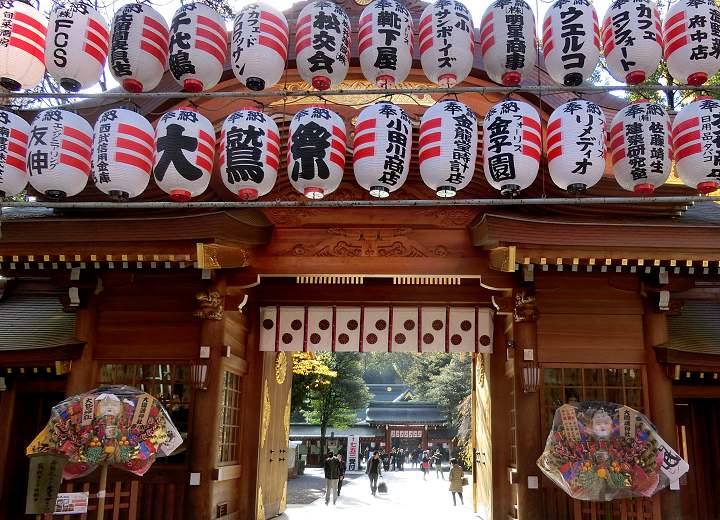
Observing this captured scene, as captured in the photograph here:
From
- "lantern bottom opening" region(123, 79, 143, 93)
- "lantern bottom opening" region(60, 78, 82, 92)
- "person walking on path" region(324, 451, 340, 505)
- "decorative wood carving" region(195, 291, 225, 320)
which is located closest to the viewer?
"lantern bottom opening" region(60, 78, 82, 92)

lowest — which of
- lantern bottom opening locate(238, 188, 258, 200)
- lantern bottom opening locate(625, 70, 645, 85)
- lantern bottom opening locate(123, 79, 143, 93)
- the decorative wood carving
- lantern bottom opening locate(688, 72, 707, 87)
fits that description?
the decorative wood carving

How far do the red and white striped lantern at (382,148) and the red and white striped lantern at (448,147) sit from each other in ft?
0.67

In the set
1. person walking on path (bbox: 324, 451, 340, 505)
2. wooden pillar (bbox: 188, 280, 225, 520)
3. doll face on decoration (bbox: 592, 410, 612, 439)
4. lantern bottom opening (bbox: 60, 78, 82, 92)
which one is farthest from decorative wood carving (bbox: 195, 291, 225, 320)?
person walking on path (bbox: 324, 451, 340, 505)

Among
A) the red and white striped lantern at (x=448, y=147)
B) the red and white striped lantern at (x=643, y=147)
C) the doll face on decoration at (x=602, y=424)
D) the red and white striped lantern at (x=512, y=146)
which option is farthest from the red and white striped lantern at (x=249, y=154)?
the doll face on decoration at (x=602, y=424)

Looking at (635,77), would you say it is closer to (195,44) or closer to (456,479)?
(195,44)

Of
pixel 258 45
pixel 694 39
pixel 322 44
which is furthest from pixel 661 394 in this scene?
pixel 258 45

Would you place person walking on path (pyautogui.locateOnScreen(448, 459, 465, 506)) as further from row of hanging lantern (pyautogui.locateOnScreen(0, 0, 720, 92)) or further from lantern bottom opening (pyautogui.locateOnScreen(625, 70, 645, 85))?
lantern bottom opening (pyautogui.locateOnScreen(625, 70, 645, 85))

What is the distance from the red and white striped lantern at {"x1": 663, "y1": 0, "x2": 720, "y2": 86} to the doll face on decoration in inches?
132

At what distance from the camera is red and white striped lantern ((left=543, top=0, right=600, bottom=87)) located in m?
5.86

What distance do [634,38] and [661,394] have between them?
4.34 meters

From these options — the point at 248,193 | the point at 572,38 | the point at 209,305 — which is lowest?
the point at 209,305

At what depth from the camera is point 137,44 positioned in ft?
20.1

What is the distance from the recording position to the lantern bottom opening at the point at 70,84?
6.08 metres

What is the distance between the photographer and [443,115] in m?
5.91
